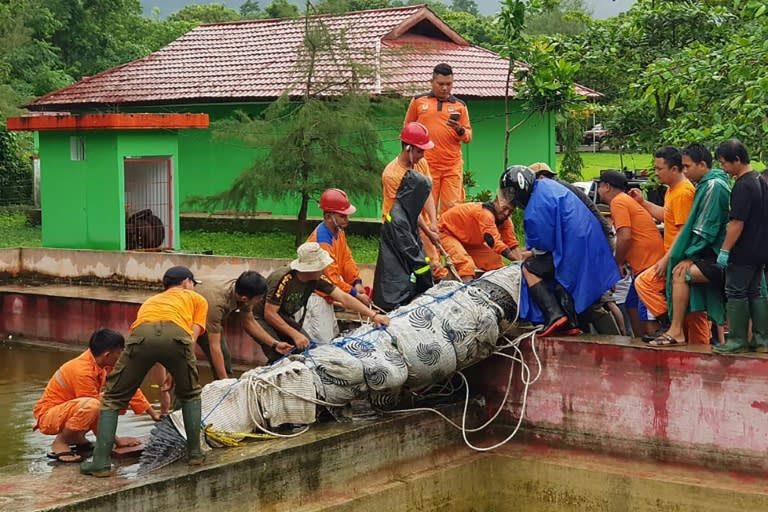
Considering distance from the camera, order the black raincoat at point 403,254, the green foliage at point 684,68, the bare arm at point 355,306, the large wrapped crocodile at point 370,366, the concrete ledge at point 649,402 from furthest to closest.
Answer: the green foliage at point 684,68 → the black raincoat at point 403,254 → the bare arm at point 355,306 → the concrete ledge at point 649,402 → the large wrapped crocodile at point 370,366

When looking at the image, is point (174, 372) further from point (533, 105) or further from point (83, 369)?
point (533, 105)

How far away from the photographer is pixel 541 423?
10609 millimetres

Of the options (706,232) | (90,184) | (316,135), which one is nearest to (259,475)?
(706,232)

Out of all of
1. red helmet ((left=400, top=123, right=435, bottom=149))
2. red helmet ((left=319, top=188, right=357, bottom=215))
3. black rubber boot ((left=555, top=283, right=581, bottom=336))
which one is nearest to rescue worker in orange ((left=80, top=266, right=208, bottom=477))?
red helmet ((left=319, top=188, right=357, bottom=215))

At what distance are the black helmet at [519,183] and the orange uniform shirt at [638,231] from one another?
2.43 ft

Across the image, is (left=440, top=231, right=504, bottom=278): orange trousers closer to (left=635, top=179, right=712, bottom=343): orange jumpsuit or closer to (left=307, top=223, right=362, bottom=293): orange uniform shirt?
(left=307, top=223, right=362, bottom=293): orange uniform shirt

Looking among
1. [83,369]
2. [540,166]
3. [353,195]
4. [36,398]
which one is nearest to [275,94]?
[353,195]

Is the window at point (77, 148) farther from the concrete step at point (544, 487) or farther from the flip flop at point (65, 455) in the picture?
the flip flop at point (65, 455)

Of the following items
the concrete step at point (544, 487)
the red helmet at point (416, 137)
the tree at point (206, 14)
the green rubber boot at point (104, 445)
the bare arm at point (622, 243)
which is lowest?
the concrete step at point (544, 487)

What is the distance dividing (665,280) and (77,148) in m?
13.6

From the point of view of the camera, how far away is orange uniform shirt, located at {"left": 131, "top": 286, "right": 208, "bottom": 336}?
8156mm

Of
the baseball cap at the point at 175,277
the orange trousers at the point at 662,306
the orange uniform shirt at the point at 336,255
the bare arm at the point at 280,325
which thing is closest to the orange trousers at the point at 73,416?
the baseball cap at the point at 175,277

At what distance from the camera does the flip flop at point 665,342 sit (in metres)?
9.88

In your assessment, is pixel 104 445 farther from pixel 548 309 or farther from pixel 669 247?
pixel 669 247
